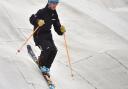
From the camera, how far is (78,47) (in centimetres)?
1158

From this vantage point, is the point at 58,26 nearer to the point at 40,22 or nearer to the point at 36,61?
the point at 40,22

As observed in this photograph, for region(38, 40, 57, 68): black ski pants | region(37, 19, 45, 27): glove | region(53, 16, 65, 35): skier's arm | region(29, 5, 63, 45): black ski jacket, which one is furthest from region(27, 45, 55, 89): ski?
region(37, 19, 45, 27): glove

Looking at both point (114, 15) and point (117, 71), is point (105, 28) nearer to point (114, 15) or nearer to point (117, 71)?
point (114, 15)

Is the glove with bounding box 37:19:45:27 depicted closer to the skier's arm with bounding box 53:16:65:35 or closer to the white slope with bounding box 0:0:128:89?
the skier's arm with bounding box 53:16:65:35

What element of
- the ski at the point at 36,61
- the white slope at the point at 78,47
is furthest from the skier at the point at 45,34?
the white slope at the point at 78,47

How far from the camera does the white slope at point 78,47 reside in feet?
29.7

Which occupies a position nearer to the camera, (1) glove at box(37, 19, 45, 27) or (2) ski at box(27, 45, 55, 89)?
(1) glove at box(37, 19, 45, 27)

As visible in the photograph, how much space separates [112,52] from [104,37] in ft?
3.58

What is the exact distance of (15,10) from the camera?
40.5ft

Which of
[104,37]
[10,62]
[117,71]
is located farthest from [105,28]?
[10,62]

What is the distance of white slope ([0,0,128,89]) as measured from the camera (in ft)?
29.7

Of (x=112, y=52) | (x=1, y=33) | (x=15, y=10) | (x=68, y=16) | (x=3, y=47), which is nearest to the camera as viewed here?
(x=3, y=47)

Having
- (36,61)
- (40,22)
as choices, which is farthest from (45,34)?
(36,61)

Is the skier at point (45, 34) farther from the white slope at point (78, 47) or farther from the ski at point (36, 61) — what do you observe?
the white slope at point (78, 47)
